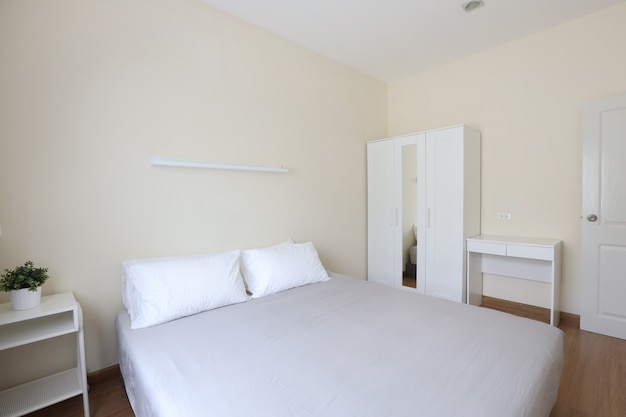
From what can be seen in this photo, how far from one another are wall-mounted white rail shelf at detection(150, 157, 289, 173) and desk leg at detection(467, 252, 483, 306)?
2.16 m

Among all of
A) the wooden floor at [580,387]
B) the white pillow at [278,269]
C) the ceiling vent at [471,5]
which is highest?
the ceiling vent at [471,5]

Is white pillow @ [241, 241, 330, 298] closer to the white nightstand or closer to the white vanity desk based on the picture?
the white nightstand

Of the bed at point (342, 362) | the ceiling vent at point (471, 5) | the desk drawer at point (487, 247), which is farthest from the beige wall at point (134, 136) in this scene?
the desk drawer at point (487, 247)

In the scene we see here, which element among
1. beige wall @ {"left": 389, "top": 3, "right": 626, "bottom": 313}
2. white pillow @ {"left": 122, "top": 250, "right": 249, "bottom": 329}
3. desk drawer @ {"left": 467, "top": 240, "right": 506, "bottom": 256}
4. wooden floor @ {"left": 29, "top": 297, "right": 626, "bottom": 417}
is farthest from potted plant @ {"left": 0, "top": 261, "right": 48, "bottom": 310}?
beige wall @ {"left": 389, "top": 3, "right": 626, "bottom": 313}

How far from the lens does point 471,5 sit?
2441mm

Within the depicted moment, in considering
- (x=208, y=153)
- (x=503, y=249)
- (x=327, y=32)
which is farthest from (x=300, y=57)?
(x=503, y=249)

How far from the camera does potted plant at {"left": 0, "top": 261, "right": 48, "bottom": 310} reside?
153 centimetres

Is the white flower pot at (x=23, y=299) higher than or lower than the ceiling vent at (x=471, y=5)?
lower

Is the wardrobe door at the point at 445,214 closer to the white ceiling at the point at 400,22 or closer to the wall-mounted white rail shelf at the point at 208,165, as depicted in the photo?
the white ceiling at the point at 400,22

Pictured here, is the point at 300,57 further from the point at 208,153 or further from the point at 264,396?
the point at 264,396

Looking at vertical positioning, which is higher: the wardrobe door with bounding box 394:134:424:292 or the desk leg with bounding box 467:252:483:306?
the wardrobe door with bounding box 394:134:424:292

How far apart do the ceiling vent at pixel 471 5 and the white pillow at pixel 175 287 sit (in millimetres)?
2788

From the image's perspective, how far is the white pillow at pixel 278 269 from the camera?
2.29 meters

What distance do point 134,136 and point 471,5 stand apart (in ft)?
9.18
